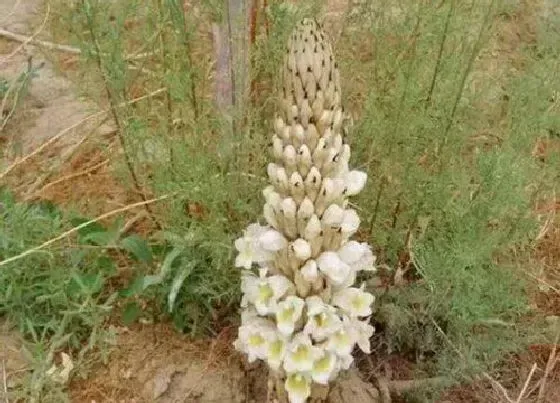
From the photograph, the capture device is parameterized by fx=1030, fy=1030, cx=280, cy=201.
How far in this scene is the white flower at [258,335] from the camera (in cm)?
236

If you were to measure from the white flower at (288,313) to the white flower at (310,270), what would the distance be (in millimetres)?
63

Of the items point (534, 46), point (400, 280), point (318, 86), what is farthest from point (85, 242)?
point (534, 46)

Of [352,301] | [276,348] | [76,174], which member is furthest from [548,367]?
[76,174]

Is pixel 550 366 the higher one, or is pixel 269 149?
pixel 269 149

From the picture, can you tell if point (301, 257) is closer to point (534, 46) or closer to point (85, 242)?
point (85, 242)

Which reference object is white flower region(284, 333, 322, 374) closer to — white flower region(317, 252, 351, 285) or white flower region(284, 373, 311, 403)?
white flower region(284, 373, 311, 403)

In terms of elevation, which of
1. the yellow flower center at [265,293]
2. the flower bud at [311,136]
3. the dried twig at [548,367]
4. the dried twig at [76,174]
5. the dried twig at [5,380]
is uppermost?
the flower bud at [311,136]

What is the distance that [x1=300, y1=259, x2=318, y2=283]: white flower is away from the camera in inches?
88.9

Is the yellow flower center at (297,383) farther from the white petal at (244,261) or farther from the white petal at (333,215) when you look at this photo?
the white petal at (333,215)

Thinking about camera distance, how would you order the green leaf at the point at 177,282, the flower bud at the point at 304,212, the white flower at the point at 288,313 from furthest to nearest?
the green leaf at the point at 177,282 < the white flower at the point at 288,313 < the flower bud at the point at 304,212

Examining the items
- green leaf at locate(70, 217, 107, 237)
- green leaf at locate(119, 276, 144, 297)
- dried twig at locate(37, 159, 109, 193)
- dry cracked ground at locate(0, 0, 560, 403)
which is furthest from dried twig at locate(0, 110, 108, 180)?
green leaf at locate(119, 276, 144, 297)

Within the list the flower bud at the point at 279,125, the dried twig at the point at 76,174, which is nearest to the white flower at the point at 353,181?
the flower bud at the point at 279,125

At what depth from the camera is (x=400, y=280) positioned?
3033 mm

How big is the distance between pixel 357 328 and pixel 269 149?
632mm
